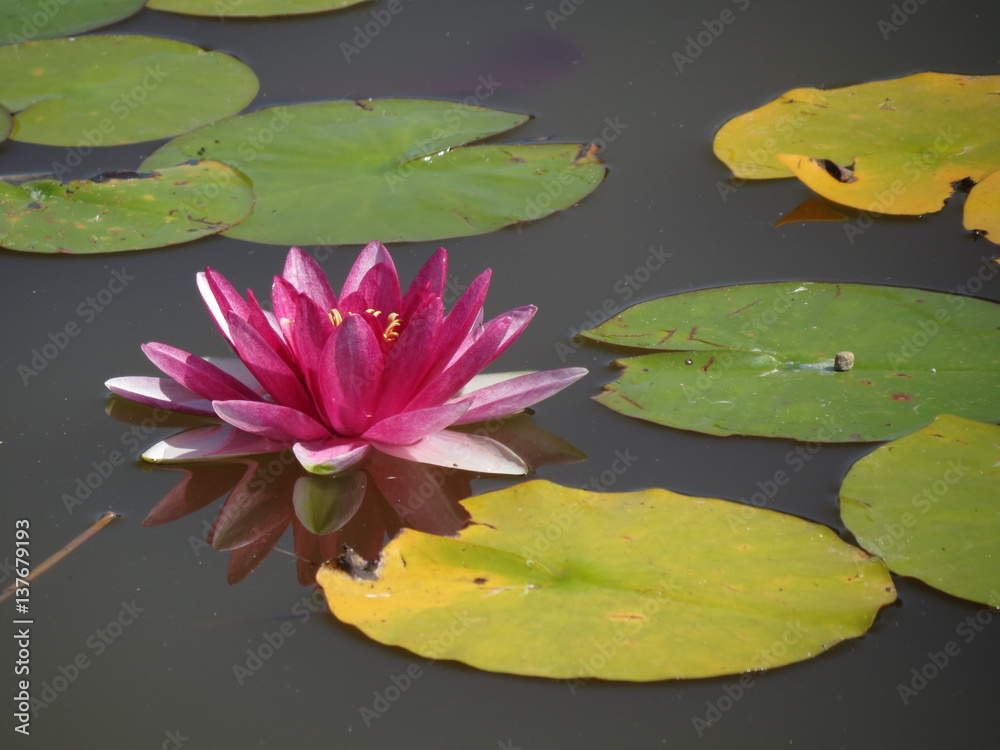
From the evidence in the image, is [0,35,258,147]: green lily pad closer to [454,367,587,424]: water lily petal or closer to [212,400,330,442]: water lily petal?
[212,400,330,442]: water lily petal

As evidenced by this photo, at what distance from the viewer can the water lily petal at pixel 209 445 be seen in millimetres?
2023

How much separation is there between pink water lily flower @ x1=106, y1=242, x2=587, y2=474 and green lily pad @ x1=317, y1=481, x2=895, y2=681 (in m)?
0.25

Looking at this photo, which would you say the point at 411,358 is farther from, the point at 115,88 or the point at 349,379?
the point at 115,88

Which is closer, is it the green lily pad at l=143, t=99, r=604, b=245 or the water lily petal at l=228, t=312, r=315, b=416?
the water lily petal at l=228, t=312, r=315, b=416

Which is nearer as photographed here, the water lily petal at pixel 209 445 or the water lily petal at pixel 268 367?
the water lily petal at pixel 268 367

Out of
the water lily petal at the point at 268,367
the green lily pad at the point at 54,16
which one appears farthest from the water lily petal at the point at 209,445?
the green lily pad at the point at 54,16

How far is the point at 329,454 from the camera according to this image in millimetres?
1939

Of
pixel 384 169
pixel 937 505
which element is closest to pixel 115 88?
pixel 384 169

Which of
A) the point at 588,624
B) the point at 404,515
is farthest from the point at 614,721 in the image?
the point at 404,515

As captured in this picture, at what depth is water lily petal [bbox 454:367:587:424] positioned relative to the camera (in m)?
2.04

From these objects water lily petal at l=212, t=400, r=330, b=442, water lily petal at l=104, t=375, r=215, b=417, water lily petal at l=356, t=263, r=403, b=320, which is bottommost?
water lily petal at l=104, t=375, r=215, b=417

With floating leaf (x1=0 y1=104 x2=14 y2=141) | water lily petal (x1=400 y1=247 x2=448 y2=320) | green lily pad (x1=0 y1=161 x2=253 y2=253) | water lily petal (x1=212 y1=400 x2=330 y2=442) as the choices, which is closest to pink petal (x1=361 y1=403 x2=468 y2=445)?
water lily petal (x1=212 y1=400 x2=330 y2=442)

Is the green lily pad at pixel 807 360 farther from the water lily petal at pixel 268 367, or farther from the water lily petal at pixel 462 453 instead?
the water lily petal at pixel 268 367

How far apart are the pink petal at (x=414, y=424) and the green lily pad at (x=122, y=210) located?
1.13m
